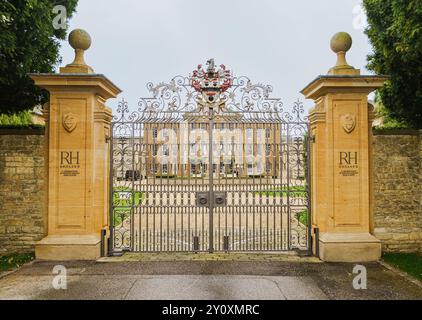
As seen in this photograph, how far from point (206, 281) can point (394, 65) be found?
636 centimetres

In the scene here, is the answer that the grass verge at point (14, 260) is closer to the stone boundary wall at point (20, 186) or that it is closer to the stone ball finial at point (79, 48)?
the stone boundary wall at point (20, 186)

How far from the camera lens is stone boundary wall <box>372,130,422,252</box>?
7.69m

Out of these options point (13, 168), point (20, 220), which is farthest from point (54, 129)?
point (20, 220)

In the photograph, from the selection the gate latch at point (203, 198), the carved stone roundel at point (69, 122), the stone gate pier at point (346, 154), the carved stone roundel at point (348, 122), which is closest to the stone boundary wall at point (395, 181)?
the stone gate pier at point (346, 154)

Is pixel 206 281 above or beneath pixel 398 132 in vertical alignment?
beneath

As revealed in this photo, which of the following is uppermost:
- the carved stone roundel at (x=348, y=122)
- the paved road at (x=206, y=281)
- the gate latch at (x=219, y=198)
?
the carved stone roundel at (x=348, y=122)

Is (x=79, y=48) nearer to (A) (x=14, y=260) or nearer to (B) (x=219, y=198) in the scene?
(B) (x=219, y=198)

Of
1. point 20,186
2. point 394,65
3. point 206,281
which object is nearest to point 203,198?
point 206,281

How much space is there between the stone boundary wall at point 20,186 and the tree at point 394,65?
295 inches

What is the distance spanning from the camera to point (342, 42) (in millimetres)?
7137

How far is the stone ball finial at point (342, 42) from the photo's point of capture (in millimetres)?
7129

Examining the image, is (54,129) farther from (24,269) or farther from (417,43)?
(417,43)

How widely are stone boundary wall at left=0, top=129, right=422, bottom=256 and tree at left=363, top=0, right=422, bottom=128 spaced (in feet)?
3.77

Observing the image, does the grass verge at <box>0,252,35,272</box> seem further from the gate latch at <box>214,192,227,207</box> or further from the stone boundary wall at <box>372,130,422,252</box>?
the stone boundary wall at <box>372,130,422,252</box>
